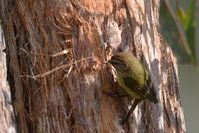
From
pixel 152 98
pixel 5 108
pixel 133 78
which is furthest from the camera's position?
pixel 133 78

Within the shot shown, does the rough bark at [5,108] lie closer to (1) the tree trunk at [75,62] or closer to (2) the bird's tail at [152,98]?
(1) the tree trunk at [75,62]

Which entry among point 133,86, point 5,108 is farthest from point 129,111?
point 5,108

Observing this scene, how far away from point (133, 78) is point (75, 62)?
0.37 metres

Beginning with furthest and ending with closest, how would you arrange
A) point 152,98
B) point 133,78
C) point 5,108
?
point 133,78, point 152,98, point 5,108

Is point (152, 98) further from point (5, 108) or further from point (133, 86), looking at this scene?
point (5, 108)

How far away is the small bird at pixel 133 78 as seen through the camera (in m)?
4.68

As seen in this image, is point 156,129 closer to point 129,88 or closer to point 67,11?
point 129,88

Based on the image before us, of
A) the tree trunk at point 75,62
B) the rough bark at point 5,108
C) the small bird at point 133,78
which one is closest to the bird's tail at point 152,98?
the small bird at point 133,78

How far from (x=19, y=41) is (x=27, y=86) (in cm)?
29

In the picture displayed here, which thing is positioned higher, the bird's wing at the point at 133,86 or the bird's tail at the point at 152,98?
the bird's wing at the point at 133,86

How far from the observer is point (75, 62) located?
4.73m

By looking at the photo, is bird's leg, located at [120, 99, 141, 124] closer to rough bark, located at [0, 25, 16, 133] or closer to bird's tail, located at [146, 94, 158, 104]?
bird's tail, located at [146, 94, 158, 104]

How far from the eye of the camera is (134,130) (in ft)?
15.6

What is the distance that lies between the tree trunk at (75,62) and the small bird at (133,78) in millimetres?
69
